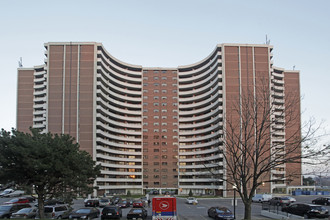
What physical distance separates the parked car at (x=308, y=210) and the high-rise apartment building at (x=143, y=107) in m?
48.9

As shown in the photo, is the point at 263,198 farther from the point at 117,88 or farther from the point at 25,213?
the point at 117,88

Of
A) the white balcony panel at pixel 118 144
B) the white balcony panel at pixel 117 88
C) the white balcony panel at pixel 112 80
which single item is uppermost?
the white balcony panel at pixel 112 80

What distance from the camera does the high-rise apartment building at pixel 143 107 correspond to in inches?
4018

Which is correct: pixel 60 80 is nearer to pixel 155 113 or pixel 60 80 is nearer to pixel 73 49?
pixel 73 49

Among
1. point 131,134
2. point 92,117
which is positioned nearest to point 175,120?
point 131,134

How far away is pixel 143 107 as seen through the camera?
435 ft

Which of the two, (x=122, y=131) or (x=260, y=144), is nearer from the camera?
(x=260, y=144)

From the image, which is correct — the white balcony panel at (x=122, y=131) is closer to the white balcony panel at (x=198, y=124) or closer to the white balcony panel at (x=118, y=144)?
the white balcony panel at (x=118, y=144)

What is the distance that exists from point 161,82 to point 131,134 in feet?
77.7

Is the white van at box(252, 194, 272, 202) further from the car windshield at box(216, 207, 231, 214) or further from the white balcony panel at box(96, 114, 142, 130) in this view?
the white balcony panel at box(96, 114, 142, 130)

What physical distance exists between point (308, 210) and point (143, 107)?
9929 cm

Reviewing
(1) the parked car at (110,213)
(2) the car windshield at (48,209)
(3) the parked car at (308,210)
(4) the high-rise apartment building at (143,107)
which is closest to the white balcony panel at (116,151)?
(4) the high-rise apartment building at (143,107)

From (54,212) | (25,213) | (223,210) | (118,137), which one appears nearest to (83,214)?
(54,212)

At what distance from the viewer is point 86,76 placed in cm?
10338
